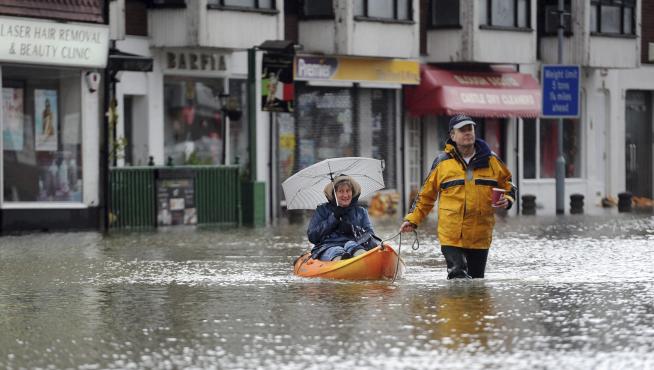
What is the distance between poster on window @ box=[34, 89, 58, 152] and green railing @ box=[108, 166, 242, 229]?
4.50 ft

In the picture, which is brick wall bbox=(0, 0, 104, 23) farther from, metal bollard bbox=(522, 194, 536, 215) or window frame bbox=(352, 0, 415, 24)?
metal bollard bbox=(522, 194, 536, 215)

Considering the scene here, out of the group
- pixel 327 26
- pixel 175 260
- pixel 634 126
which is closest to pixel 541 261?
pixel 175 260

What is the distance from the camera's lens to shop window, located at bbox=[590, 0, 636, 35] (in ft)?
154

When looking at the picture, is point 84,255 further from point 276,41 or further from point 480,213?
point 276,41

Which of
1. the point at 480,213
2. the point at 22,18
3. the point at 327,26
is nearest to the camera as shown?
the point at 480,213

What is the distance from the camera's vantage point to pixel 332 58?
3944 centimetres

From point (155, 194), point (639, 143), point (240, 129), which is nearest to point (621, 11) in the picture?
point (639, 143)

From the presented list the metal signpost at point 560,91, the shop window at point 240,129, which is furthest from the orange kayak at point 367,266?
the metal signpost at point 560,91

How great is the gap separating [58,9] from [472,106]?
14554 mm

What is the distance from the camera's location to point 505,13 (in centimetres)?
4356

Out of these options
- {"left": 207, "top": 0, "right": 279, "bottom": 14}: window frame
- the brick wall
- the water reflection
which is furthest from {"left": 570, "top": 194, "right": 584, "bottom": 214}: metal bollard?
the water reflection

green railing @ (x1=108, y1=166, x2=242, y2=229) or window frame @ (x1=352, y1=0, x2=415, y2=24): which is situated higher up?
window frame @ (x1=352, y1=0, x2=415, y2=24)

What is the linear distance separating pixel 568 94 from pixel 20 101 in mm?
15323

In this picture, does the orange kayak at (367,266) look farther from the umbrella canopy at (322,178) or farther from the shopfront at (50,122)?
the shopfront at (50,122)
